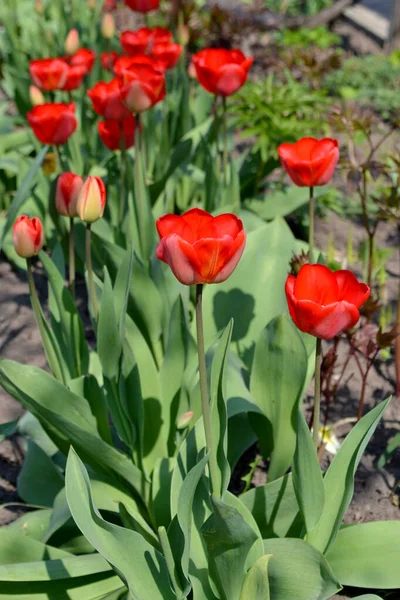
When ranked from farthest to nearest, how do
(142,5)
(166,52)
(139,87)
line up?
(142,5) → (166,52) → (139,87)

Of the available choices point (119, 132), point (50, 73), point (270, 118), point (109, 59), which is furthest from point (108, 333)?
point (109, 59)

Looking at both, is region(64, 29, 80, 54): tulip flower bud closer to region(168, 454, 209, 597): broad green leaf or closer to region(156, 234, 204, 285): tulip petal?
region(156, 234, 204, 285): tulip petal

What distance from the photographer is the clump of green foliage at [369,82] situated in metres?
4.86

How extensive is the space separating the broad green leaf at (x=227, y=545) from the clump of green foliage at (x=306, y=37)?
17.1 ft

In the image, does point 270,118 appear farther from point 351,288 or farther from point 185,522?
point 185,522

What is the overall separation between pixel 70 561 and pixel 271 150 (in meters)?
1.95

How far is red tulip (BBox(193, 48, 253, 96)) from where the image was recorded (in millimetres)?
2309

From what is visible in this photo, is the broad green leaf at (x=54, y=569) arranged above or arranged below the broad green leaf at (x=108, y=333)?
below

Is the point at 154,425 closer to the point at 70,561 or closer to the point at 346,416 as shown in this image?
the point at 70,561

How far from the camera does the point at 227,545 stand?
1.36 m

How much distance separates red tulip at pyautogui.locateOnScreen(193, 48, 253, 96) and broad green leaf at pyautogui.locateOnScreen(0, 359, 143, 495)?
3.68 ft

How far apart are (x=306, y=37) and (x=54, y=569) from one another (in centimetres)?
547

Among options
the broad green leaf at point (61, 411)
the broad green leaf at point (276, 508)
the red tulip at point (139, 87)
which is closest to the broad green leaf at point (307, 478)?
the broad green leaf at point (276, 508)

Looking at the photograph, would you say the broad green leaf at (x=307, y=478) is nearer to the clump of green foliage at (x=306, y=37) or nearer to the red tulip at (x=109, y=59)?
the red tulip at (x=109, y=59)
